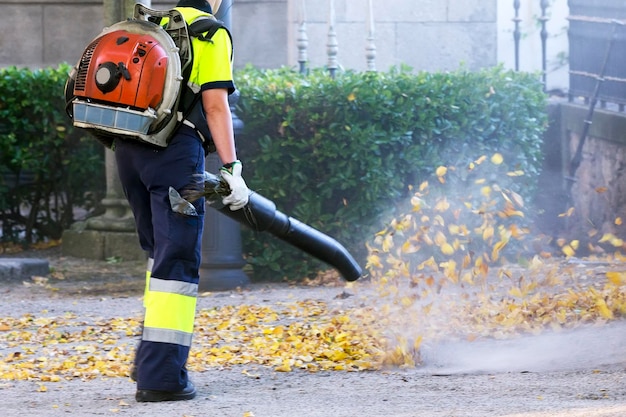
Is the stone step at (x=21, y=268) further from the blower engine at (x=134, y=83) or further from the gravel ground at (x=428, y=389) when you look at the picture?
the blower engine at (x=134, y=83)

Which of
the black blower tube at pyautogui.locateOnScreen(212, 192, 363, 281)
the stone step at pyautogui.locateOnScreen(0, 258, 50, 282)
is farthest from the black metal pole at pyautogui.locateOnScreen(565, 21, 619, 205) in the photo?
the black blower tube at pyautogui.locateOnScreen(212, 192, 363, 281)

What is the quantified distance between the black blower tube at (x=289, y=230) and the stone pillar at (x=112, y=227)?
4.32 m

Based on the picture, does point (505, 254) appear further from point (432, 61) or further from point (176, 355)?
point (176, 355)

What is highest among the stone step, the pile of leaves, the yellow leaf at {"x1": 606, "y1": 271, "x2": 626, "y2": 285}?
the yellow leaf at {"x1": 606, "y1": 271, "x2": 626, "y2": 285}

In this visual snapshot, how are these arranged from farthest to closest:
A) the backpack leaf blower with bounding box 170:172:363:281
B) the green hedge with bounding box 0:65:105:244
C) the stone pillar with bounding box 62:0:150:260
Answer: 1. the green hedge with bounding box 0:65:105:244
2. the stone pillar with bounding box 62:0:150:260
3. the backpack leaf blower with bounding box 170:172:363:281

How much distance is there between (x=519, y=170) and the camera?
9.34m

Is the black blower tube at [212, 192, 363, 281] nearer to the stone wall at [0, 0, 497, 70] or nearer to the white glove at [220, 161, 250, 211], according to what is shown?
the white glove at [220, 161, 250, 211]

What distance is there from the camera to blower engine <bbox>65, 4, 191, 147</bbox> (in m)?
5.07

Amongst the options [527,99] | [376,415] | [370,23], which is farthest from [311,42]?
[376,415]

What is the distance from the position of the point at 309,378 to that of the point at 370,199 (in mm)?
3138

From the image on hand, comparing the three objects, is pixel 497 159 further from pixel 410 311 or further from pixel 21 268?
pixel 21 268

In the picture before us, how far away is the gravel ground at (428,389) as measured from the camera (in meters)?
5.14

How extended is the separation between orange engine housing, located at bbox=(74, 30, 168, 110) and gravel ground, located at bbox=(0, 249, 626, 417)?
4.25 feet

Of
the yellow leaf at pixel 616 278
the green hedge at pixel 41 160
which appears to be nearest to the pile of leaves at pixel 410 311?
the yellow leaf at pixel 616 278
